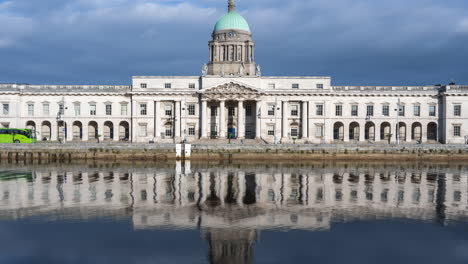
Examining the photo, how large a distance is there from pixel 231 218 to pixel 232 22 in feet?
191

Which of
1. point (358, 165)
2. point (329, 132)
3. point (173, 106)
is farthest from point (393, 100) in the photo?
point (173, 106)

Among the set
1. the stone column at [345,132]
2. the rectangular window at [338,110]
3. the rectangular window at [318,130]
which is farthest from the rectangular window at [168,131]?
the stone column at [345,132]

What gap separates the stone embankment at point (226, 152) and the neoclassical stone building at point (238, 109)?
1334 centimetres

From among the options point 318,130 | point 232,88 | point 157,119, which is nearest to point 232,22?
point 232,88

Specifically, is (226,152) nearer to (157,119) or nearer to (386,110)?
(157,119)

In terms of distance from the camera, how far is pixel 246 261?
1563 centimetres

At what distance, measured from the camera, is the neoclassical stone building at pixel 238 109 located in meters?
67.9

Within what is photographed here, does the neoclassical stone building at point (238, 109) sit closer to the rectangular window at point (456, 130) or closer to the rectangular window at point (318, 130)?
the rectangular window at point (456, 130)

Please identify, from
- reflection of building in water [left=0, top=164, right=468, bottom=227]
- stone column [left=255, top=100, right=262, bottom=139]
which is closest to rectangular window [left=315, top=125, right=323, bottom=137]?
stone column [left=255, top=100, right=262, bottom=139]

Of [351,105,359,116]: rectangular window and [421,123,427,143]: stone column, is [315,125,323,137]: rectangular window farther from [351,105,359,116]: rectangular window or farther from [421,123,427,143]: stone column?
[421,123,427,143]: stone column

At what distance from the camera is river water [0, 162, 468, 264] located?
1655 centimetres

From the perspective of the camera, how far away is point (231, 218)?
848 inches

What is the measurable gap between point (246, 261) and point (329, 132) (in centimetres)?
5576

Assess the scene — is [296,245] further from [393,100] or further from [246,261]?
[393,100]
